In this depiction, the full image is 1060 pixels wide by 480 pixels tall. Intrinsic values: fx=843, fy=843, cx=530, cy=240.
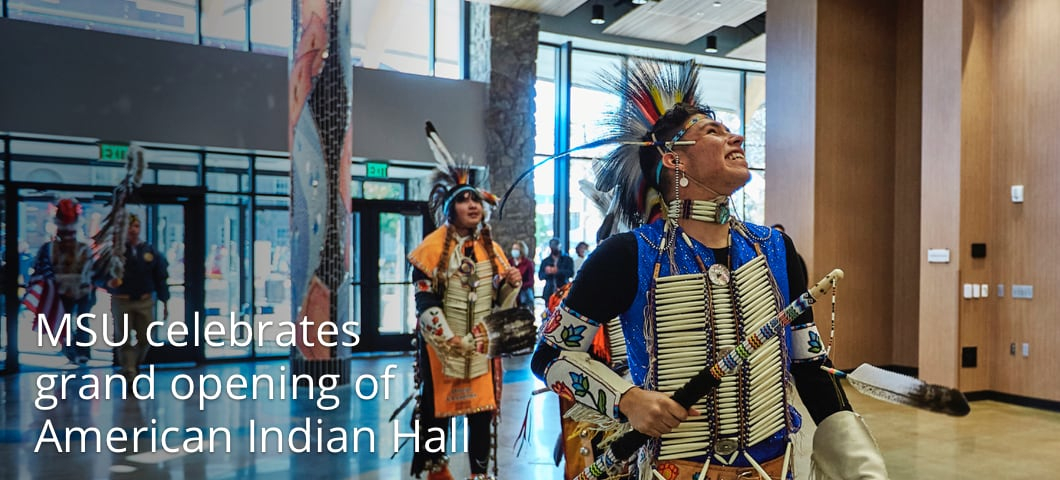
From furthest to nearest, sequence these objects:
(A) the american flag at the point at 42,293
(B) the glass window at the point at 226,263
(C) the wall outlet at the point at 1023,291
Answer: (B) the glass window at the point at 226,263
(A) the american flag at the point at 42,293
(C) the wall outlet at the point at 1023,291

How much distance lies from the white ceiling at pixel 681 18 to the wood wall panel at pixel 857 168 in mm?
3926

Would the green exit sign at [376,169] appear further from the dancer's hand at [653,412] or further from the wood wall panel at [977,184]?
the dancer's hand at [653,412]

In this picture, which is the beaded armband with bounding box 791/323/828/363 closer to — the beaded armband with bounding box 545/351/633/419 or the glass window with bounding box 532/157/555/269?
the beaded armband with bounding box 545/351/633/419

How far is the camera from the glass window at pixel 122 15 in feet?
29.1

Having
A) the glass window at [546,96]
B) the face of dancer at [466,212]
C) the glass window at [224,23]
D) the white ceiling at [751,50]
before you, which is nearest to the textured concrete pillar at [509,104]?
the glass window at [546,96]

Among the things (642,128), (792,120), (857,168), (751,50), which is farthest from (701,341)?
(751,50)

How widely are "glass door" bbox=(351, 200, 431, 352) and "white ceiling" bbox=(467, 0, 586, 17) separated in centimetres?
316

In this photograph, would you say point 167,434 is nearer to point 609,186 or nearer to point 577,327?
point 609,186

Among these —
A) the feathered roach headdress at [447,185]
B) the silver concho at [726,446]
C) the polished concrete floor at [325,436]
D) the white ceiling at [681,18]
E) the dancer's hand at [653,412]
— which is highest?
the white ceiling at [681,18]

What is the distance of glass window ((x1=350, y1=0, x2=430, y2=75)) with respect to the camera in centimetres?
1095

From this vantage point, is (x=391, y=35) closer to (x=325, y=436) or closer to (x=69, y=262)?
(x=69, y=262)

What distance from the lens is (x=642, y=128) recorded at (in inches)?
86.4

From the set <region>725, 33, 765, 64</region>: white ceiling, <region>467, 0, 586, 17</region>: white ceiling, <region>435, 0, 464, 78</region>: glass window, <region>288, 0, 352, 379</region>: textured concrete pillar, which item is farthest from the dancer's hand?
<region>725, 33, 765, 64</region>: white ceiling

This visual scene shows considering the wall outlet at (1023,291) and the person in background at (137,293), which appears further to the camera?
the person in background at (137,293)
